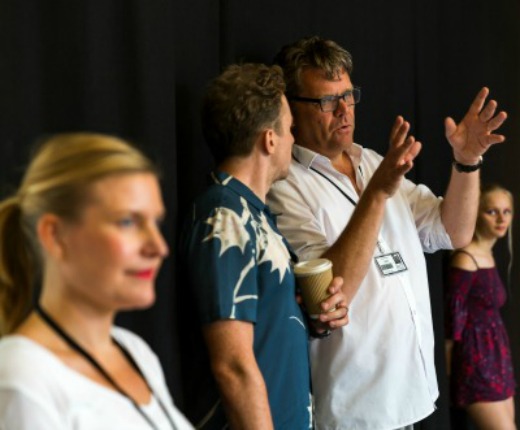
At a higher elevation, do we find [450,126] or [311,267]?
[450,126]

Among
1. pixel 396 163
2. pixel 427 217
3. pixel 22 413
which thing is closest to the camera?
pixel 22 413

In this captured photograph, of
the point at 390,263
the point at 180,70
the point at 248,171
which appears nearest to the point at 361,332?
the point at 390,263

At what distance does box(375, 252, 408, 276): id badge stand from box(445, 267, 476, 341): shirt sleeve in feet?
3.72

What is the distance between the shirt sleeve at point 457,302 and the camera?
3.18 metres

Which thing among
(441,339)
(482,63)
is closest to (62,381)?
(441,339)

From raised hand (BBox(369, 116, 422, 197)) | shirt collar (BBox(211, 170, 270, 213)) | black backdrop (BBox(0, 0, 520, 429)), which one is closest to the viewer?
black backdrop (BBox(0, 0, 520, 429))

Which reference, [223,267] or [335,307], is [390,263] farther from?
[223,267]

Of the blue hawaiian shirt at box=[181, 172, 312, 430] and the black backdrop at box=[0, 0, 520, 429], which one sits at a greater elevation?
the black backdrop at box=[0, 0, 520, 429]

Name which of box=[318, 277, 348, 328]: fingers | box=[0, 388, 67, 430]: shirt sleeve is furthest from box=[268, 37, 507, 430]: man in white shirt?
box=[0, 388, 67, 430]: shirt sleeve

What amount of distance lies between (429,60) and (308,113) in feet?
3.65

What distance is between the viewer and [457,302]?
3.19m

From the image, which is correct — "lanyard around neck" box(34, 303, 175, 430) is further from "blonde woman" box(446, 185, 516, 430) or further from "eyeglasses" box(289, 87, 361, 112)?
"blonde woman" box(446, 185, 516, 430)

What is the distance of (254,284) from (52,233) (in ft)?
2.23

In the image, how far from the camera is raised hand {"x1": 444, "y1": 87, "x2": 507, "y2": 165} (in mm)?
2150
